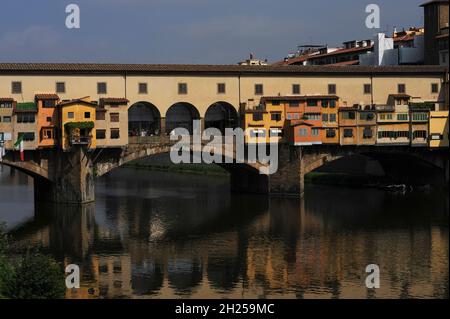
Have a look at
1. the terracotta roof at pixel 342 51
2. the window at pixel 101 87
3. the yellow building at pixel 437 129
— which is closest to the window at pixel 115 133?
the window at pixel 101 87

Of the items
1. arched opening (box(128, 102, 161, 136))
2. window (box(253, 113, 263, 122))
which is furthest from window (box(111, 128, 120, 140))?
window (box(253, 113, 263, 122))

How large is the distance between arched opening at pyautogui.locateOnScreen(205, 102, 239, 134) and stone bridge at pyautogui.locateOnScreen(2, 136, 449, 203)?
7.77ft

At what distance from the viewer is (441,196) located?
36.0ft

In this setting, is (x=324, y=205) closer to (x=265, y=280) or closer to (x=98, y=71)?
(x=98, y=71)

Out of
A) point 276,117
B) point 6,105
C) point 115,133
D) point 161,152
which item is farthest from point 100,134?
point 276,117

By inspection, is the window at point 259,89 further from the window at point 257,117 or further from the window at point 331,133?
the window at point 331,133

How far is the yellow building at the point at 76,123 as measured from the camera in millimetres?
43625

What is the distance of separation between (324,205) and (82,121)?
1433 cm

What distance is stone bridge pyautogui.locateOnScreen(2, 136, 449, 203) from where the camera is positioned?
4428 cm

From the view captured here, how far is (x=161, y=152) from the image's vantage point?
153 ft

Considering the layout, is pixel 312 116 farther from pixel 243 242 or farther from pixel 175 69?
pixel 243 242

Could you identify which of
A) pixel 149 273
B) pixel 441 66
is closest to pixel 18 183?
pixel 441 66

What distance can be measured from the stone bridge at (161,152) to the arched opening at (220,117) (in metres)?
2.37

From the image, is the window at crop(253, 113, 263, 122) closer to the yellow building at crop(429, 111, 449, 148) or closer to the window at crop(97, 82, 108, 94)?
the window at crop(97, 82, 108, 94)
